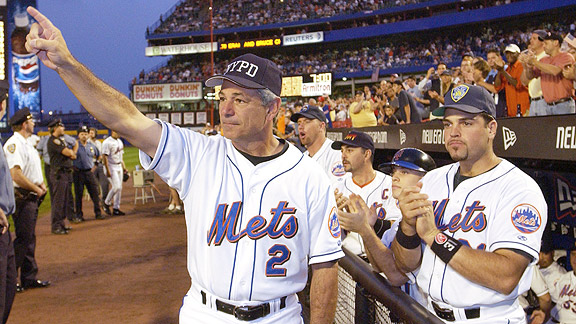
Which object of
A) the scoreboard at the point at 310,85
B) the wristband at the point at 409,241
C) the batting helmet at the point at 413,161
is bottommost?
the wristband at the point at 409,241

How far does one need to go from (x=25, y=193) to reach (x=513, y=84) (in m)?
6.23

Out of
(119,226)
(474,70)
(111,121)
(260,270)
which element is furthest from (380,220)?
(119,226)

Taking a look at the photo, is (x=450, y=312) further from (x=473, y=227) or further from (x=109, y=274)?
(x=109, y=274)

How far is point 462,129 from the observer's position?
262 cm

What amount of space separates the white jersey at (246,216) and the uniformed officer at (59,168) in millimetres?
8069

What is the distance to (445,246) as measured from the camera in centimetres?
228

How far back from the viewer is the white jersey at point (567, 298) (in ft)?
15.2

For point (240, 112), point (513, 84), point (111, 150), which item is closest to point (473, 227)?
point (240, 112)

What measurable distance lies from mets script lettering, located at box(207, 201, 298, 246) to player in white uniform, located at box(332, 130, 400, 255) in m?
2.20

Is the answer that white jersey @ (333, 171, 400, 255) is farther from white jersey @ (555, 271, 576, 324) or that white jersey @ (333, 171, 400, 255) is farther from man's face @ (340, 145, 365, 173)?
white jersey @ (555, 271, 576, 324)

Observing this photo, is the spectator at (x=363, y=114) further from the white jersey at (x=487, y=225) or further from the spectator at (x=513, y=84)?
the white jersey at (x=487, y=225)

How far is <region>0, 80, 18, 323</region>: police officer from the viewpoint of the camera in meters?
3.72

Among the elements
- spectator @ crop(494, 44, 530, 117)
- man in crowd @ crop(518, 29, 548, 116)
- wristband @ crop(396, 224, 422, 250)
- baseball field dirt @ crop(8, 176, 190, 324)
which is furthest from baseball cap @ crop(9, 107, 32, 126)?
spectator @ crop(494, 44, 530, 117)

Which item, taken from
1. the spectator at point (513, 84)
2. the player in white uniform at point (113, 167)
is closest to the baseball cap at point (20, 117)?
the player in white uniform at point (113, 167)
